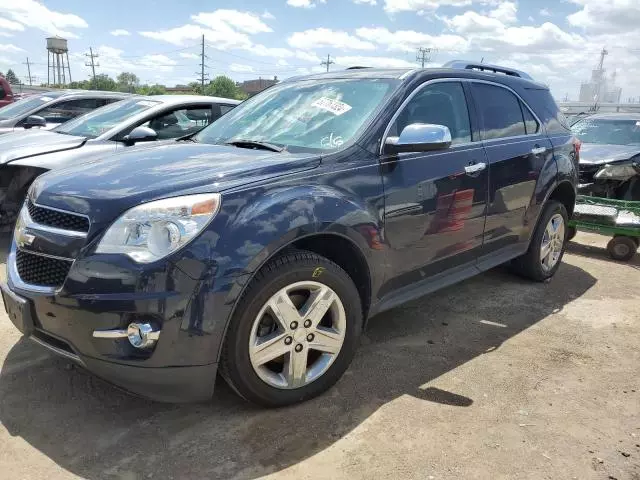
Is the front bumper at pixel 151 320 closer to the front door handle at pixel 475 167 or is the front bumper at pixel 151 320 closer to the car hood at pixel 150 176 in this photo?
the car hood at pixel 150 176

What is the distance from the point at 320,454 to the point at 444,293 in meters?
2.63

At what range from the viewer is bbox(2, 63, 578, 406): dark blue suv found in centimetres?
240

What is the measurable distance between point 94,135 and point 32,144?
2.06 ft

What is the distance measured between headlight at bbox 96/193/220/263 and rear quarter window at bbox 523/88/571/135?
11.2ft

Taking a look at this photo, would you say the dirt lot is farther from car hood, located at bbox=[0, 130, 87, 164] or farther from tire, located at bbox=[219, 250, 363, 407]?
car hood, located at bbox=[0, 130, 87, 164]

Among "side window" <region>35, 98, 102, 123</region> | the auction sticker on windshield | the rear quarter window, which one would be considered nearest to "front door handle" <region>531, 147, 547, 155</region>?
the rear quarter window

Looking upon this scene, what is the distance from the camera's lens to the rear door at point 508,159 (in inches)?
161

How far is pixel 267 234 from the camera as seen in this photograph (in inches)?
101

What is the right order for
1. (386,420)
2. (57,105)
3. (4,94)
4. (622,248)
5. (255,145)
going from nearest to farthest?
(386,420) < (255,145) < (622,248) < (57,105) < (4,94)

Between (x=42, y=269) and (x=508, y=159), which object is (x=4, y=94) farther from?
(x=508, y=159)

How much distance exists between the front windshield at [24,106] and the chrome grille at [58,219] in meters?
6.38

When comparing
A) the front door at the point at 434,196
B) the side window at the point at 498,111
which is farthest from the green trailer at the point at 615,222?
the front door at the point at 434,196

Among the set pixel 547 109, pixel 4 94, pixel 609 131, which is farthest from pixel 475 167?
pixel 4 94

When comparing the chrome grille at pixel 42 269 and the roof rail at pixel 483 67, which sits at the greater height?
the roof rail at pixel 483 67
